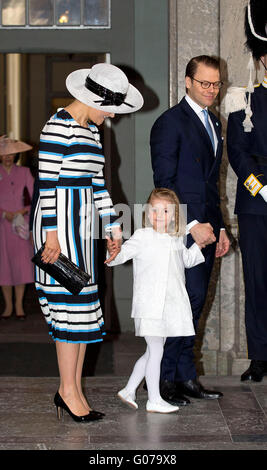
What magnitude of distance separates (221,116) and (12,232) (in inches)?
127

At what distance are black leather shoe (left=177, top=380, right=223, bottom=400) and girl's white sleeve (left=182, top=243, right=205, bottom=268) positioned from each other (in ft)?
2.21

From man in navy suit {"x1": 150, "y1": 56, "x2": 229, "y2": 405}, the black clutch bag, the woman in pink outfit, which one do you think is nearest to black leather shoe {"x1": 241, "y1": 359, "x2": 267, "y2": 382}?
man in navy suit {"x1": 150, "y1": 56, "x2": 229, "y2": 405}

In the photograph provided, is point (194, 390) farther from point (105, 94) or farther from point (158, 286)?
point (105, 94)

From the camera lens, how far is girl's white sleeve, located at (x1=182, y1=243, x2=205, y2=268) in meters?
4.54

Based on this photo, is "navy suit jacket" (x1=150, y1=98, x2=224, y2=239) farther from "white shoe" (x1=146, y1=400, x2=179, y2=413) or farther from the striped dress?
"white shoe" (x1=146, y1=400, x2=179, y2=413)

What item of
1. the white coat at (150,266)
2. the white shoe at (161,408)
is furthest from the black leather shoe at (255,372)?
the white coat at (150,266)

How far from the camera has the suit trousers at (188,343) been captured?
4668 millimetres

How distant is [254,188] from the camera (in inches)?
190

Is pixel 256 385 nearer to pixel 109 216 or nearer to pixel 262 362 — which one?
pixel 262 362

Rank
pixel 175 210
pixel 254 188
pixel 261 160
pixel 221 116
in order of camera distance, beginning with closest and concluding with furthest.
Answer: pixel 175 210, pixel 254 188, pixel 261 160, pixel 221 116

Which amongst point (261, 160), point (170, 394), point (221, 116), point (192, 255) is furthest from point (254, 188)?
point (170, 394)

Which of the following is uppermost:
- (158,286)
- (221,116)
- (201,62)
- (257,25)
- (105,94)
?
(257,25)
